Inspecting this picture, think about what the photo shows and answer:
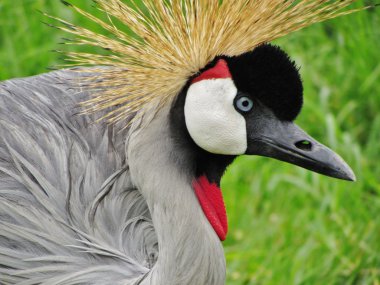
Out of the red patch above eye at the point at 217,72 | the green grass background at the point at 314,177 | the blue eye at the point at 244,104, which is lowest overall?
→ the green grass background at the point at 314,177

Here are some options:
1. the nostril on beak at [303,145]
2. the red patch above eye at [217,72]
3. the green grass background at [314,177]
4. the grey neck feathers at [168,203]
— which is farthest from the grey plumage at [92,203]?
the green grass background at [314,177]

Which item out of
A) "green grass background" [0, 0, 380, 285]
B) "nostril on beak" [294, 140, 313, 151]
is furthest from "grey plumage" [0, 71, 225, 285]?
"green grass background" [0, 0, 380, 285]

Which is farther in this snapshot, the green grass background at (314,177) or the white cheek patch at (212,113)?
the green grass background at (314,177)

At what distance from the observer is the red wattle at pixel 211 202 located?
1.92 metres

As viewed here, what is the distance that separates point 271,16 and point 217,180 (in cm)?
38

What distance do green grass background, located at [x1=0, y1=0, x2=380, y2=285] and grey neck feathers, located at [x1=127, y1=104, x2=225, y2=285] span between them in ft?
2.76

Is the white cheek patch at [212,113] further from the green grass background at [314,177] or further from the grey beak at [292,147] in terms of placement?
the green grass background at [314,177]

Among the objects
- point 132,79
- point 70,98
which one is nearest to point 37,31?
point 70,98

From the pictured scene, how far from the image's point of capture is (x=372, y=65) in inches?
125

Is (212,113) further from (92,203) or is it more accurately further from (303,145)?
(92,203)

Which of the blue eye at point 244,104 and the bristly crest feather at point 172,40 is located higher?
the bristly crest feather at point 172,40

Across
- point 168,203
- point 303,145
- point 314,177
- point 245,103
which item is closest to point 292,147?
point 303,145

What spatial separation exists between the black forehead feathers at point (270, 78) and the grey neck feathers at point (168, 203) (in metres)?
0.18

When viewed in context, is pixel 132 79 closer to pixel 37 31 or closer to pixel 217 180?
pixel 217 180
